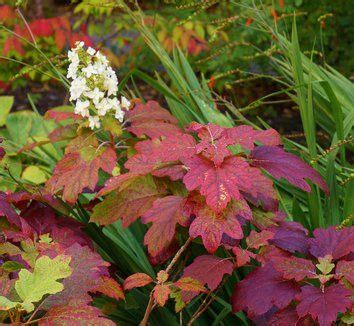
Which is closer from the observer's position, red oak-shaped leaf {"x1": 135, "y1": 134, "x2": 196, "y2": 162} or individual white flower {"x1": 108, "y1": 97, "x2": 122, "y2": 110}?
red oak-shaped leaf {"x1": 135, "y1": 134, "x2": 196, "y2": 162}

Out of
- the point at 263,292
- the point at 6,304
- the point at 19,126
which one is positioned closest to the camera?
the point at 6,304

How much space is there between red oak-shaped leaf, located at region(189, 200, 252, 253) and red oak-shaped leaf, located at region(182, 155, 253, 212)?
34 mm

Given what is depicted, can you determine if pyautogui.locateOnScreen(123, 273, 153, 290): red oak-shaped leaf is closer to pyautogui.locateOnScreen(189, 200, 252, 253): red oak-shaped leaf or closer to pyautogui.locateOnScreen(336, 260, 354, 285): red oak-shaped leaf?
pyautogui.locateOnScreen(189, 200, 252, 253): red oak-shaped leaf

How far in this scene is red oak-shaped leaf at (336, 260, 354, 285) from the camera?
1.54 m

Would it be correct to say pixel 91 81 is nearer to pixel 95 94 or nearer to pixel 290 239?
pixel 95 94

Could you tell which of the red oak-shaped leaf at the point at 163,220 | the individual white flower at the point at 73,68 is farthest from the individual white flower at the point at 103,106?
the red oak-shaped leaf at the point at 163,220

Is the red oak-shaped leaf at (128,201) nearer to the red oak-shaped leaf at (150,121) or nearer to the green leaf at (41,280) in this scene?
the red oak-shaped leaf at (150,121)

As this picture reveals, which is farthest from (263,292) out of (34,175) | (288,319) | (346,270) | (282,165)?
(34,175)

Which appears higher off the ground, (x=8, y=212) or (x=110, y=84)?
(x=110, y=84)

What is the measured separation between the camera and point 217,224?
1562 mm

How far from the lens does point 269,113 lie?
5.25m

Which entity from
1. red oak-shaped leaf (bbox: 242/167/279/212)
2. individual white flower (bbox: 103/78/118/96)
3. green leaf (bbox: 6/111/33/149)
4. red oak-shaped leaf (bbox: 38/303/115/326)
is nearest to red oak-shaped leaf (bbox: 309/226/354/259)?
red oak-shaped leaf (bbox: 242/167/279/212)

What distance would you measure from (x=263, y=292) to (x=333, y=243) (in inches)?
8.1

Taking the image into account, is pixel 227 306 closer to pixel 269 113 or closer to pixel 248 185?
pixel 248 185
